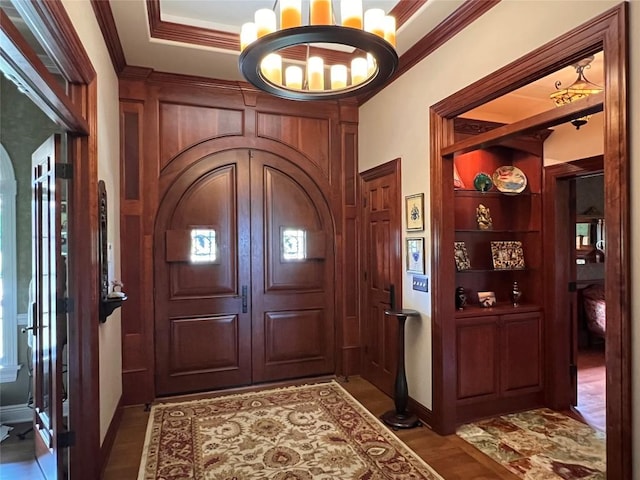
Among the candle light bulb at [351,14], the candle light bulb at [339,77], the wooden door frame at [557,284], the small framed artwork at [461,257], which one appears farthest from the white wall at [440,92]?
the wooden door frame at [557,284]

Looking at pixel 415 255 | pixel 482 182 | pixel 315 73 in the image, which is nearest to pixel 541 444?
pixel 415 255

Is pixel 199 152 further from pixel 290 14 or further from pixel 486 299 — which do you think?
pixel 486 299

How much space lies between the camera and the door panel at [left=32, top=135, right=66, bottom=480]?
229 centimetres

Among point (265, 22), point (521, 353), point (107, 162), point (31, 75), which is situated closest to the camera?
point (31, 75)

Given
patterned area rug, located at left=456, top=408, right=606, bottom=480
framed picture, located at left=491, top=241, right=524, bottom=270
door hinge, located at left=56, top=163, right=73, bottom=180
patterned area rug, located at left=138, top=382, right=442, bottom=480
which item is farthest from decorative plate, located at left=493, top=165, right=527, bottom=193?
door hinge, located at left=56, top=163, right=73, bottom=180

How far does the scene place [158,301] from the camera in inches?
153

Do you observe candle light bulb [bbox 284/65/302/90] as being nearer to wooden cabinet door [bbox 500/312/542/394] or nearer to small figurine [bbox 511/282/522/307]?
wooden cabinet door [bbox 500/312/542/394]

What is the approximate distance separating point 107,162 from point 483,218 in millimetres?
3359

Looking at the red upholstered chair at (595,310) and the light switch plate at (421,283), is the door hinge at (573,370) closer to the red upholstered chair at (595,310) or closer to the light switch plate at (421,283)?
the light switch plate at (421,283)

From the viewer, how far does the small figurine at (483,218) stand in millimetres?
3814

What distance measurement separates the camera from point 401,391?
3363 millimetres

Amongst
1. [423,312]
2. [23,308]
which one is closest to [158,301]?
[23,308]

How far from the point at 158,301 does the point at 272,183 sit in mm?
1667

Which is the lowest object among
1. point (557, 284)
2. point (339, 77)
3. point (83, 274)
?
point (557, 284)
